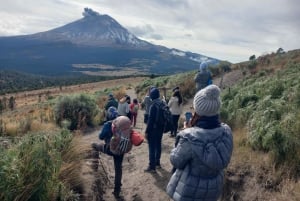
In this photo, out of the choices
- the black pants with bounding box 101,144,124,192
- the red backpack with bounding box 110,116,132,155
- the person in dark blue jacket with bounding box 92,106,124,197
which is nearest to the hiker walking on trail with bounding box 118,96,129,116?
the person in dark blue jacket with bounding box 92,106,124,197

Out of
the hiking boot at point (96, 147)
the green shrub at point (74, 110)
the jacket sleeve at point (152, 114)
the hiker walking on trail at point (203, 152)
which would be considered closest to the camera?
the hiker walking on trail at point (203, 152)

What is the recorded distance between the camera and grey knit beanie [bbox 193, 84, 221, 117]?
4.36 m

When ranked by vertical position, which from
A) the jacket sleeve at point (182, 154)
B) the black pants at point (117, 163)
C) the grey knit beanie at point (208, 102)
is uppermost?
the grey knit beanie at point (208, 102)

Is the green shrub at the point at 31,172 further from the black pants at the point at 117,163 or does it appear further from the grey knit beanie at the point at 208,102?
the grey knit beanie at the point at 208,102

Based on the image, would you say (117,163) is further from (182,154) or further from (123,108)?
(123,108)

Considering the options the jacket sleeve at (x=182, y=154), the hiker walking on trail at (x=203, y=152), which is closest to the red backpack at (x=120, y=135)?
the hiker walking on trail at (x=203, y=152)

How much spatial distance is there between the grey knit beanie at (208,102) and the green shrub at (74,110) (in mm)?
9829

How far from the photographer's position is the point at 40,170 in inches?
208

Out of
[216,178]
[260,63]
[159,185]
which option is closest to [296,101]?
[159,185]

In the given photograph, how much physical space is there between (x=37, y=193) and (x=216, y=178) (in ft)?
7.55

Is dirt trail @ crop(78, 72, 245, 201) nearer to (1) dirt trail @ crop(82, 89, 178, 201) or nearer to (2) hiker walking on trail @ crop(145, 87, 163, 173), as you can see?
(1) dirt trail @ crop(82, 89, 178, 201)

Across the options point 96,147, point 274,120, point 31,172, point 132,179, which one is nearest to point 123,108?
point 132,179

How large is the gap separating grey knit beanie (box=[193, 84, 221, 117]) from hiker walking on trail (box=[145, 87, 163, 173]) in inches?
146

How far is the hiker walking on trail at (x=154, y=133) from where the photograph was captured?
8.12 m
